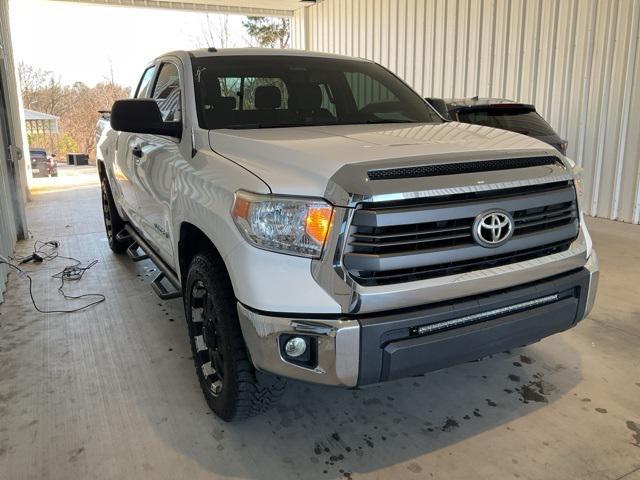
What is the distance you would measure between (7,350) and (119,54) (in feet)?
76.7

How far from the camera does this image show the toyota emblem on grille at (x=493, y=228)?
6.58 ft

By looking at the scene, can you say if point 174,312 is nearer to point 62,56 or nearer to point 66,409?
point 66,409

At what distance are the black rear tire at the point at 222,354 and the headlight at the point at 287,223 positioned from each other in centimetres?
38

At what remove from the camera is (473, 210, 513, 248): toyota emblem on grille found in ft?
6.58

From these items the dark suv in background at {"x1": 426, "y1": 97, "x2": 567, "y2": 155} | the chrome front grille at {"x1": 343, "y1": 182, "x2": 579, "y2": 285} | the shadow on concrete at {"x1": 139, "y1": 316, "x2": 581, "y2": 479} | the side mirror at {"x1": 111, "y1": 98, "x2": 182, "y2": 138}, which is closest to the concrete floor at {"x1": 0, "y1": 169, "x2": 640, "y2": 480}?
the shadow on concrete at {"x1": 139, "y1": 316, "x2": 581, "y2": 479}

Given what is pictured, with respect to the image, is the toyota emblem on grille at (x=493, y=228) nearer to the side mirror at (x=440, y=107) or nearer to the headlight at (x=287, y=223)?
the headlight at (x=287, y=223)

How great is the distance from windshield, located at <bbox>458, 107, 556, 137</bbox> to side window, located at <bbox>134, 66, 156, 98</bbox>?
3389 millimetres

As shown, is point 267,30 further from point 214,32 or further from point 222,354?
point 222,354

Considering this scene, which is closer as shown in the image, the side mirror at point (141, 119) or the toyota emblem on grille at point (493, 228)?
the toyota emblem on grille at point (493, 228)

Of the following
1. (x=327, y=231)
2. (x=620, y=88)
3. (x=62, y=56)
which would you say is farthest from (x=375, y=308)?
(x=62, y=56)

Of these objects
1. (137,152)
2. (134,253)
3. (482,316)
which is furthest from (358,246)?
(134,253)

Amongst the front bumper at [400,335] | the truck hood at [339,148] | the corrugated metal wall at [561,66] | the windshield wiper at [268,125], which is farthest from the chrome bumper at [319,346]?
the corrugated metal wall at [561,66]

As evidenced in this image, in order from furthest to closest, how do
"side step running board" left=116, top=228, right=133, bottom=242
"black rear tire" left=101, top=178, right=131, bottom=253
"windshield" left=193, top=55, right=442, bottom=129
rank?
"black rear tire" left=101, top=178, right=131, bottom=253
"side step running board" left=116, top=228, right=133, bottom=242
"windshield" left=193, top=55, right=442, bottom=129

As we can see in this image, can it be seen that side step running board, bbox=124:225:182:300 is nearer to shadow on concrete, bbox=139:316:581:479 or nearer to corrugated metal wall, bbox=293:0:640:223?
shadow on concrete, bbox=139:316:581:479
